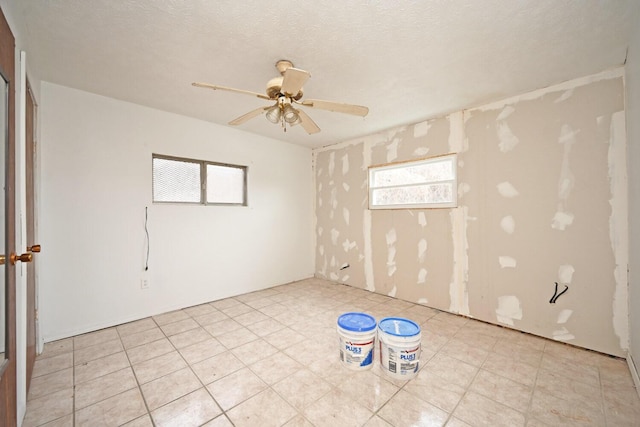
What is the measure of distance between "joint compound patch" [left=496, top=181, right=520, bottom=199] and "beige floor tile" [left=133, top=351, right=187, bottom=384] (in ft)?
11.5

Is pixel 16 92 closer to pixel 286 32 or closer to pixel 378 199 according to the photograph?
pixel 286 32

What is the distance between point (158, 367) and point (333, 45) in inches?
113

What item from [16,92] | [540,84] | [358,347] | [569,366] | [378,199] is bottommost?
[569,366]

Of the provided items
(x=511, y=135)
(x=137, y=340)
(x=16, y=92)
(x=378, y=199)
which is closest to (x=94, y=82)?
(x=16, y=92)

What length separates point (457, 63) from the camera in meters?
2.06

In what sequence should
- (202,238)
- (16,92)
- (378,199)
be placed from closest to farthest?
(16,92) < (202,238) < (378,199)

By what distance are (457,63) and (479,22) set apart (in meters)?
0.46

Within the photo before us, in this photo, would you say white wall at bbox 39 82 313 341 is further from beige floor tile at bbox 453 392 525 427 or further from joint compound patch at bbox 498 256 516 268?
joint compound patch at bbox 498 256 516 268

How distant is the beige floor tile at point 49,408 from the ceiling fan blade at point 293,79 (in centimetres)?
247

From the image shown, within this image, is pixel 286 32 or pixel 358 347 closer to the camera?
pixel 286 32

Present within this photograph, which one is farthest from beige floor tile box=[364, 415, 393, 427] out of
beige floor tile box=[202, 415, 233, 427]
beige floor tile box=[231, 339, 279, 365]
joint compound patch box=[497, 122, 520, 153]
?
joint compound patch box=[497, 122, 520, 153]

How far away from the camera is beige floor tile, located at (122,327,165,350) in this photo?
91.7 inches

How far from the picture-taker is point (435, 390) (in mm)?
1707

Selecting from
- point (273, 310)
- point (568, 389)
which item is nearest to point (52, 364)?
point (273, 310)
